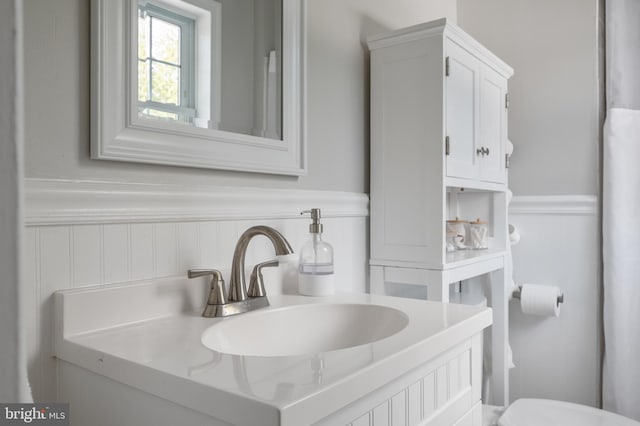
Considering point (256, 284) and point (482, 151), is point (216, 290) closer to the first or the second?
point (256, 284)

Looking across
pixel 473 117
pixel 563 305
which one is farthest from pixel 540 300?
pixel 473 117

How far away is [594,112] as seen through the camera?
6.51 feet

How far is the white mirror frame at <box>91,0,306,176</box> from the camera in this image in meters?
0.86

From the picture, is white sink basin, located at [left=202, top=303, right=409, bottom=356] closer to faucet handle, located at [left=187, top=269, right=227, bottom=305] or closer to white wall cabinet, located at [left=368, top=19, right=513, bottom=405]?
faucet handle, located at [left=187, top=269, right=227, bottom=305]

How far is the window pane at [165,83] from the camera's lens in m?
0.96

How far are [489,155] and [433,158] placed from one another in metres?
0.44

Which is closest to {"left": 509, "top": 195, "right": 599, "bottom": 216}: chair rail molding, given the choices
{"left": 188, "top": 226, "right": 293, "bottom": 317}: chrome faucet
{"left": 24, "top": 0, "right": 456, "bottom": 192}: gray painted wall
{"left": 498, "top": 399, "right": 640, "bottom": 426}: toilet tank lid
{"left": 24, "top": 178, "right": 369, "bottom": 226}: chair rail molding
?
{"left": 498, "top": 399, "right": 640, "bottom": 426}: toilet tank lid

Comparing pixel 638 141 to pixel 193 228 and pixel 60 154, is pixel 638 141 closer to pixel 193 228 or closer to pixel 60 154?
pixel 193 228

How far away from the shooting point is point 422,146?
148 cm

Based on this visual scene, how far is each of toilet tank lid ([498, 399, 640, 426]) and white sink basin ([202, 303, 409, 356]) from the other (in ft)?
2.84

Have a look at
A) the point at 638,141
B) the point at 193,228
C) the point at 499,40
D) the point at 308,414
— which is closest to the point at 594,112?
the point at 638,141

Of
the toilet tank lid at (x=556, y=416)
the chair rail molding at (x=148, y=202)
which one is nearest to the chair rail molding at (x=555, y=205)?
the toilet tank lid at (x=556, y=416)

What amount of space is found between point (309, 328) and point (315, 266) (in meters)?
0.18

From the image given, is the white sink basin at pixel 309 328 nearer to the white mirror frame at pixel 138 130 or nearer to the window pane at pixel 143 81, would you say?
the white mirror frame at pixel 138 130
